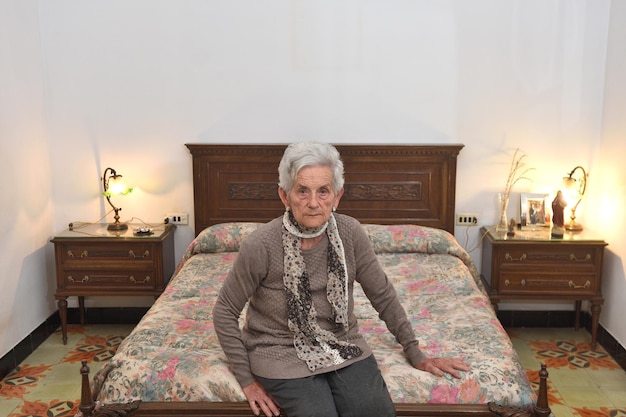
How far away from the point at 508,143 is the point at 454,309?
1574mm

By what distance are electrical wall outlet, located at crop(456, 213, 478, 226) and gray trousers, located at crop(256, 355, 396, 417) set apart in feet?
7.22

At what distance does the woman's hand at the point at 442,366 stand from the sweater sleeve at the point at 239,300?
57 cm

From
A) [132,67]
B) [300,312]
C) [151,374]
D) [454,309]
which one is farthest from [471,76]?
[151,374]

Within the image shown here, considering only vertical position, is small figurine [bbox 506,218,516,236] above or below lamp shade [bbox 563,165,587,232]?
below

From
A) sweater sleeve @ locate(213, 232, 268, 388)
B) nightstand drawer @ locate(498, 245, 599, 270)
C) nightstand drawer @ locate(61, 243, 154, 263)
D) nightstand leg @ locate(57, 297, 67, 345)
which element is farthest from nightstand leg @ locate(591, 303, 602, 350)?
nightstand leg @ locate(57, 297, 67, 345)

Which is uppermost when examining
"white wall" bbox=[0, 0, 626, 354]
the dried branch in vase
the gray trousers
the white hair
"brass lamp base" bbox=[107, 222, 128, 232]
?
"white wall" bbox=[0, 0, 626, 354]

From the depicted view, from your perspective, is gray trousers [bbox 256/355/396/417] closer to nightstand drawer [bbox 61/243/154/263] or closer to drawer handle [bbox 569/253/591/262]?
nightstand drawer [bbox 61/243/154/263]

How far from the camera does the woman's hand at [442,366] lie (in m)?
2.11

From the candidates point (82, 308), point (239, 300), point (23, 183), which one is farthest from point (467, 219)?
point (23, 183)

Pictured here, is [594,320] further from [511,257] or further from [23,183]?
[23,183]

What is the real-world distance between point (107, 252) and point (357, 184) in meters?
1.54

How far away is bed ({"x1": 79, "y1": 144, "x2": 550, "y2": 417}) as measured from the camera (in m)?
2.07

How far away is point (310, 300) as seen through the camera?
2.01m

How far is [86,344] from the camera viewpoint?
3.81 meters
